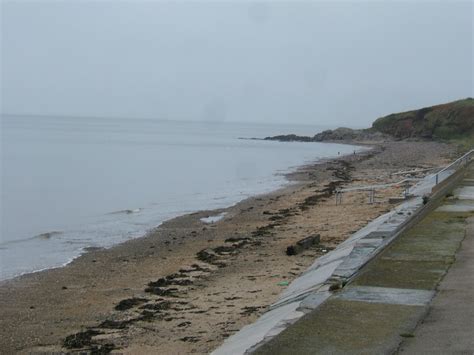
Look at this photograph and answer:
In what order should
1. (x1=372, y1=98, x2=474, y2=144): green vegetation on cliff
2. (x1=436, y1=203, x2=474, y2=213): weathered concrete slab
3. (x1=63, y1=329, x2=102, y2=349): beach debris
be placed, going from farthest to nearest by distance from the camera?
(x1=372, y1=98, x2=474, y2=144): green vegetation on cliff → (x1=436, y1=203, x2=474, y2=213): weathered concrete slab → (x1=63, y1=329, x2=102, y2=349): beach debris

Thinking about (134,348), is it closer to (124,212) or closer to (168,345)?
(168,345)

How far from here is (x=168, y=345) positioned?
298 inches

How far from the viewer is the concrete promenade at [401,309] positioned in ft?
16.1

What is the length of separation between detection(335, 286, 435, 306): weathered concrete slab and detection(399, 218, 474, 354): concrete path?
0.15 m

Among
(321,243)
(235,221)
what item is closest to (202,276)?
(321,243)

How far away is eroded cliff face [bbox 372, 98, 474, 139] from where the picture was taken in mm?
80250

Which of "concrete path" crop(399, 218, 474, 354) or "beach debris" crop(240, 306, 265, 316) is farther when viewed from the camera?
"beach debris" crop(240, 306, 265, 316)

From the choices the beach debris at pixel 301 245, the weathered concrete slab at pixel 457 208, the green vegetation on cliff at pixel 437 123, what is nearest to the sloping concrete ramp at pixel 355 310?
the weathered concrete slab at pixel 457 208

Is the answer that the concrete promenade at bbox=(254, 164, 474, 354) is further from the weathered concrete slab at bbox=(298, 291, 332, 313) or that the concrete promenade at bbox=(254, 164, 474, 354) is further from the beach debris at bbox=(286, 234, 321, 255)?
the beach debris at bbox=(286, 234, 321, 255)

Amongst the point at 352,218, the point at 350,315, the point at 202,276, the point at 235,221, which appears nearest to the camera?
the point at 350,315

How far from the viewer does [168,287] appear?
36.6 feet

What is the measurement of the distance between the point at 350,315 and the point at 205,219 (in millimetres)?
16310

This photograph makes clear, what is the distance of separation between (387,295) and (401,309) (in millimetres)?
532

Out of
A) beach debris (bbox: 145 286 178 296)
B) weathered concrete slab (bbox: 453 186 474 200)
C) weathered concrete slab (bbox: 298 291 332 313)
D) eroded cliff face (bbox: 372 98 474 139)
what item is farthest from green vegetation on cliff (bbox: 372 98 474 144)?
weathered concrete slab (bbox: 298 291 332 313)
